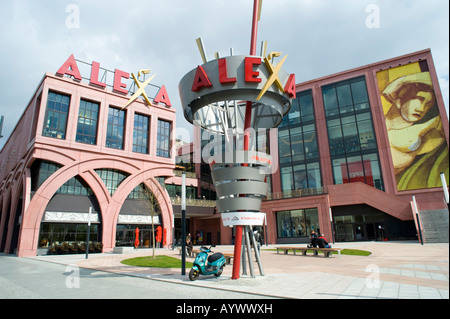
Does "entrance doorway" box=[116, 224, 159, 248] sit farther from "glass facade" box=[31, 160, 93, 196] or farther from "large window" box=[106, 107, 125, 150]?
"large window" box=[106, 107, 125, 150]

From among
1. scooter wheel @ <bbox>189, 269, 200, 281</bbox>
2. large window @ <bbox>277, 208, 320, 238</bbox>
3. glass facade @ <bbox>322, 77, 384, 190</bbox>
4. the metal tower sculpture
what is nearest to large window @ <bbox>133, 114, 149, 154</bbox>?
large window @ <bbox>277, 208, 320, 238</bbox>

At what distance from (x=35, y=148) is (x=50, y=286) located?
24.5 metres

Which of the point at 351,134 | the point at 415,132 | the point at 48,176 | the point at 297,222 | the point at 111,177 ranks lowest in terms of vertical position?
the point at 297,222

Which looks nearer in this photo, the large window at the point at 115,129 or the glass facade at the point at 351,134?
the large window at the point at 115,129

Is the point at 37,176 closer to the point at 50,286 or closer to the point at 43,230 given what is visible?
the point at 43,230

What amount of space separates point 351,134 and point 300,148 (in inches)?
272

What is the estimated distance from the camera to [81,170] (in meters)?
32.2

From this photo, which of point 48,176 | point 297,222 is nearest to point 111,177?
point 48,176

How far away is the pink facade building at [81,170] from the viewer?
1188 inches

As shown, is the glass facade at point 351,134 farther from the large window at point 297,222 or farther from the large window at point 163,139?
the large window at point 163,139

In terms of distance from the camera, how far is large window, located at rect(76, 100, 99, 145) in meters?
33.8

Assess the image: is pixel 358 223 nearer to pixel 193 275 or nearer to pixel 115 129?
pixel 193 275

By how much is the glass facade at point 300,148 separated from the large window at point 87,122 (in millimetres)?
25434

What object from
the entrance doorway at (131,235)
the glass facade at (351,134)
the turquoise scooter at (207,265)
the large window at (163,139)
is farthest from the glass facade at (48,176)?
the glass facade at (351,134)
